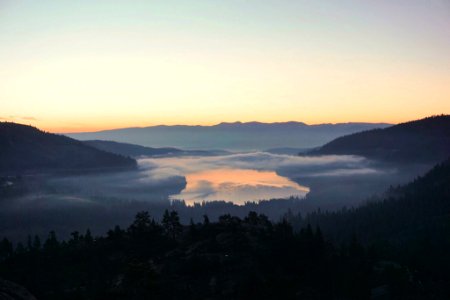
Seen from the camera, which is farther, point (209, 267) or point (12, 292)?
point (209, 267)

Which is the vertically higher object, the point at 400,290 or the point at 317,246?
the point at 317,246

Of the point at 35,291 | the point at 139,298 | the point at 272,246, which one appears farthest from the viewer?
the point at 272,246

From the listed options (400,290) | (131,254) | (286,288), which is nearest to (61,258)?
(131,254)

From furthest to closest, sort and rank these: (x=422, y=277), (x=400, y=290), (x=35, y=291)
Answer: (x=422, y=277) → (x=400, y=290) → (x=35, y=291)

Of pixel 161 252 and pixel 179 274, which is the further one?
pixel 161 252

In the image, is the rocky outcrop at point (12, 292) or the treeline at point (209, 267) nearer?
the rocky outcrop at point (12, 292)

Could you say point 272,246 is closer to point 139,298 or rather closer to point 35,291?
point 139,298

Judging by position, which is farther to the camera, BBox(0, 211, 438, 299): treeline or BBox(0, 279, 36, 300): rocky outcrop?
BBox(0, 211, 438, 299): treeline

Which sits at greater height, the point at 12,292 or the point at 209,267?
the point at 12,292
